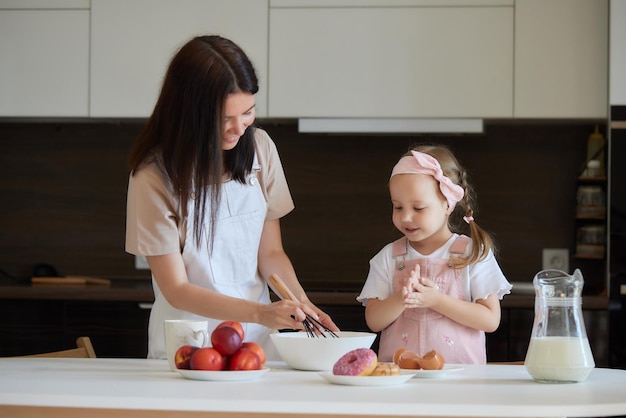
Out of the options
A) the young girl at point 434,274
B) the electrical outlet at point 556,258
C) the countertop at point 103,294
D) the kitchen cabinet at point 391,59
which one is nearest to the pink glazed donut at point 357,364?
the young girl at point 434,274

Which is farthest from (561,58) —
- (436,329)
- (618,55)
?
(436,329)

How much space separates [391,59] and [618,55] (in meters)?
0.75

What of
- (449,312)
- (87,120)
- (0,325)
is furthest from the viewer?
(87,120)

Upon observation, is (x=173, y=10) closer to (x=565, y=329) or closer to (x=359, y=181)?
(x=359, y=181)

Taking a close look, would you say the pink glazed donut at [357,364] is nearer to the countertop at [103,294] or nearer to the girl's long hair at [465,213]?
the girl's long hair at [465,213]

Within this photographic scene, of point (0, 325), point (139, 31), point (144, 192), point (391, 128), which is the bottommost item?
point (0, 325)

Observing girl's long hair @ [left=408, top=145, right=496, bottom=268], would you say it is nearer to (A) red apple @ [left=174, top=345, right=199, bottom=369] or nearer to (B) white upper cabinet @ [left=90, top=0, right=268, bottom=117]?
(A) red apple @ [left=174, top=345, right=199, bottom=369]

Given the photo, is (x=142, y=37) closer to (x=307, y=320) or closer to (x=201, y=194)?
(x=201, y=194)

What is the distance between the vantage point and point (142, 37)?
3.32 m

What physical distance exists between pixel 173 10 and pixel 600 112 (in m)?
1.53

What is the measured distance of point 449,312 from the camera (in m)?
1.91

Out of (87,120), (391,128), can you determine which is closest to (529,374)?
(391,128)

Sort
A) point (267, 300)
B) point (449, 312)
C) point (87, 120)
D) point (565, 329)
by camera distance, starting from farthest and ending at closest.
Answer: point (87, 120)
point (267, 300)
point (449, 312)
point (565, 329)

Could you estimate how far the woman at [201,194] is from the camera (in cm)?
185
